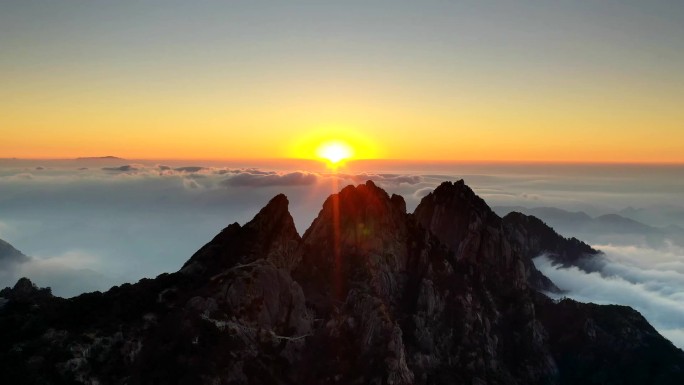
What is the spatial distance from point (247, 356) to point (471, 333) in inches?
3199

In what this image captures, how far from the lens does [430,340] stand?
157m

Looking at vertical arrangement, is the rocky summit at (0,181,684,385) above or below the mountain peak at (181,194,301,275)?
below

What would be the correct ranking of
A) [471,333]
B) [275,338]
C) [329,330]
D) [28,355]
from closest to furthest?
[28,355] < [275,338] < [329,330] < [471,333]

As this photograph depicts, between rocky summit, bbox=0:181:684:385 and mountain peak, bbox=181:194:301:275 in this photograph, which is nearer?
rocky summit, bbox=0:181:684:385

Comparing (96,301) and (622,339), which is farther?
(622,339)

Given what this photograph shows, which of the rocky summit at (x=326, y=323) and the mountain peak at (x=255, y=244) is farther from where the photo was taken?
the mountain peak at (x=255, y=244)

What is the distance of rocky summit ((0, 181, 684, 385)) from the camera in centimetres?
10550

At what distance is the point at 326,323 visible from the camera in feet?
447

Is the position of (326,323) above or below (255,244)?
below

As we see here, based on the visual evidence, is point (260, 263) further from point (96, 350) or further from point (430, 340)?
point (430, 340)

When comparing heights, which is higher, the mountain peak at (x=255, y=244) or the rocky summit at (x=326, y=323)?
the mountain peak at (x=255, y=244)

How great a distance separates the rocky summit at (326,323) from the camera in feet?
346

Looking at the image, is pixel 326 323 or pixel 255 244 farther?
pixel 255 244

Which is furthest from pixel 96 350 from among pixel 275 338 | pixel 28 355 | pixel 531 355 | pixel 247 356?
pixel 531 355
